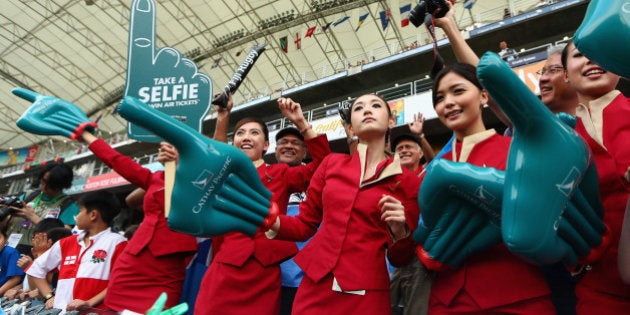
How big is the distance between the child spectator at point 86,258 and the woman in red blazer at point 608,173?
2030 millimetres

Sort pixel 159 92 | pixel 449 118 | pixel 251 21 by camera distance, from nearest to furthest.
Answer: pixel 449 118
pixel 159 92
pixel 251 21

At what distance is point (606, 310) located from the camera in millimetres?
834

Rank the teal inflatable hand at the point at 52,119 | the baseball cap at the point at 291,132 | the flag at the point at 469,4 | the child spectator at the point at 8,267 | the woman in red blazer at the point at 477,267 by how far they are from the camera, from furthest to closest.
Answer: the flag at the point at 469,4
the child spectator at the point at 8,267
the baseball cap at the point at 291,132
the teal inflatable hand at the point at 52,119
the woman in red blazer at the point at 477,267

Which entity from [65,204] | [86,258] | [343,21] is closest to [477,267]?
[86,258]

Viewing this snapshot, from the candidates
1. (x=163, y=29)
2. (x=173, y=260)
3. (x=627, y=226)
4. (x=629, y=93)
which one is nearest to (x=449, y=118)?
(x=627, y=226)

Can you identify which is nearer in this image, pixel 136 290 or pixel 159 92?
pixel 136 290

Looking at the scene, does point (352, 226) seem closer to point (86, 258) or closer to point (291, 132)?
point (291, 132)

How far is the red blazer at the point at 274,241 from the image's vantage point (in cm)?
143

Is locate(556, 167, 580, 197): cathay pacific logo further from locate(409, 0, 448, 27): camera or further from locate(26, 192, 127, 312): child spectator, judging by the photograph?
locate(26, 192, 127, 312): child spectator

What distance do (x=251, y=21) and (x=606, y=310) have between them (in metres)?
14.6

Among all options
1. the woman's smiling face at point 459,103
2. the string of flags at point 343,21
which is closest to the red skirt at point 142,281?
the woman's smiling face at point 459,103

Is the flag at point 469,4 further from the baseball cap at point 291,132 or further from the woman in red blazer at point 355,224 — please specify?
the woman in red blazer at point 355,224

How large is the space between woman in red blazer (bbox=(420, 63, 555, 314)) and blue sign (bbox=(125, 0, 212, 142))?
1167mm

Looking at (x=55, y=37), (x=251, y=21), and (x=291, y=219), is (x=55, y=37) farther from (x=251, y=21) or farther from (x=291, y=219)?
(x=291, y=219)
